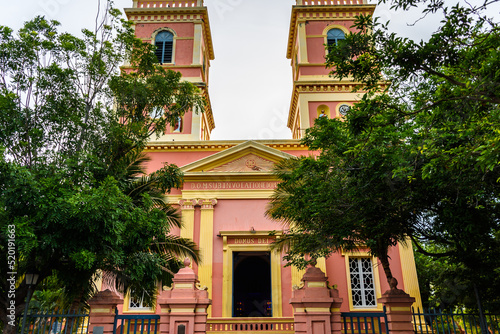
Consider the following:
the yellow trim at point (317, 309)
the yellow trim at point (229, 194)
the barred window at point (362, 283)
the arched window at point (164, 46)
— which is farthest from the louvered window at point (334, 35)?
the yellow trim at point (317, 309)

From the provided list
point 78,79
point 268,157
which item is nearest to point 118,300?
point 78,79

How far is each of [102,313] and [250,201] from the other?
10.4m

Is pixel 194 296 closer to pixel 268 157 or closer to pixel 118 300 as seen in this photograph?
pixel 118 300

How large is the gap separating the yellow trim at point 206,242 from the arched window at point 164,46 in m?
10.5

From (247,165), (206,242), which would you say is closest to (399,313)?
(206,242)

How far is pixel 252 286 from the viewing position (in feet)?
76.7

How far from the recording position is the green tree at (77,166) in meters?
7.71

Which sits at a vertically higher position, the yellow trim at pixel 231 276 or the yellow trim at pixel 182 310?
the yellow trim at pixel 231 276

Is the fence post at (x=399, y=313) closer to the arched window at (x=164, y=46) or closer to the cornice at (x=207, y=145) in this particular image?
the cornice at (x=207, y=145)

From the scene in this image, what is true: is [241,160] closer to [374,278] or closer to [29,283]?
[374,278]

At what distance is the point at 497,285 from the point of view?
1075 centimetres

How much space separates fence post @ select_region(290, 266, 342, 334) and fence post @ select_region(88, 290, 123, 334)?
3.80m

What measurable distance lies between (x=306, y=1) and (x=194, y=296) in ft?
71.9

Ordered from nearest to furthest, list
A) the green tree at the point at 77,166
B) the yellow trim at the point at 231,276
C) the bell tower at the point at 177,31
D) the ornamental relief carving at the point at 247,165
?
the green tree at the point at 77,166 < the yellow trim at the point at 231,276 < the ornamental relief carving at the point at 247,165 < the bell tower at the point at 177,31
